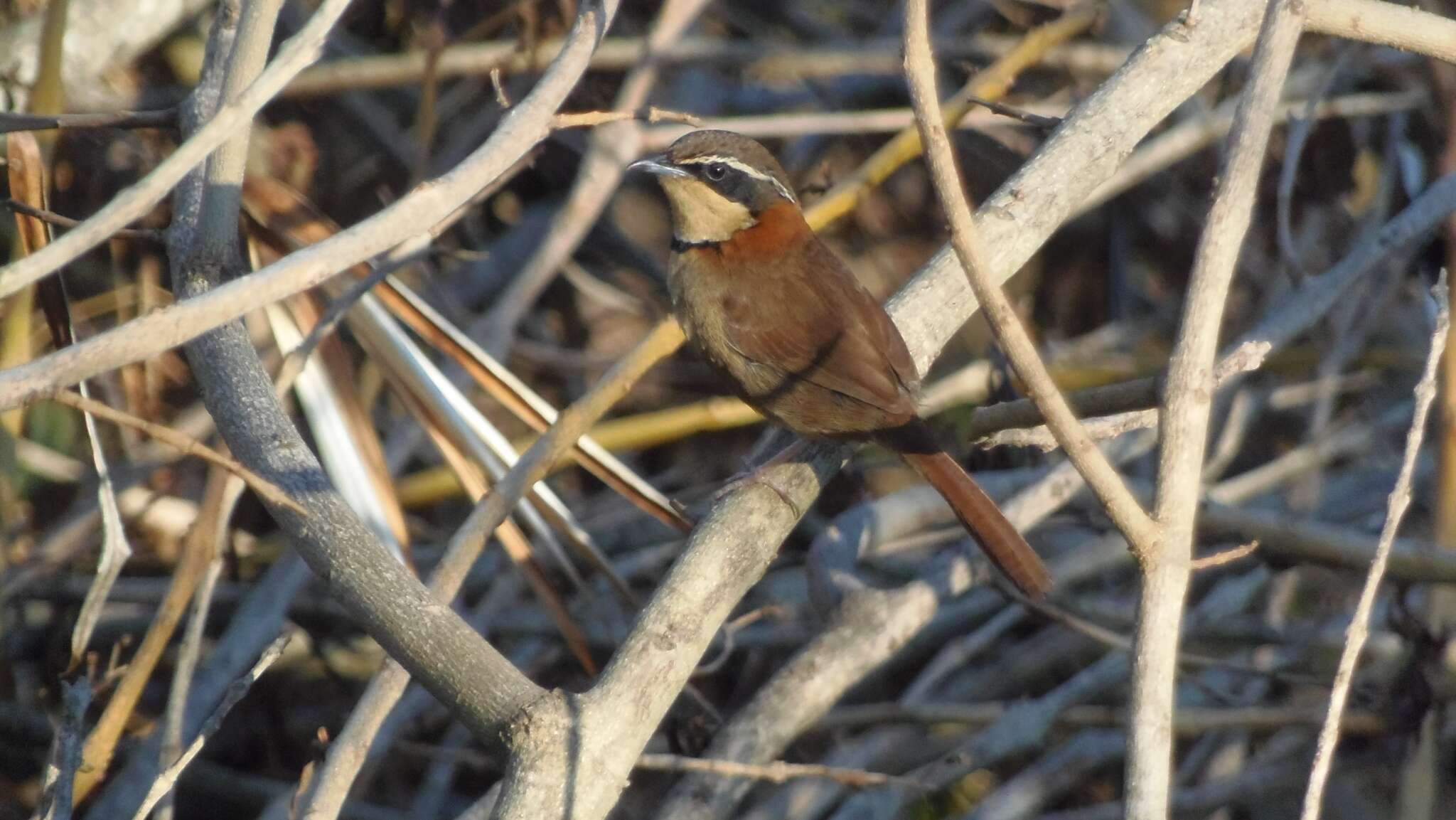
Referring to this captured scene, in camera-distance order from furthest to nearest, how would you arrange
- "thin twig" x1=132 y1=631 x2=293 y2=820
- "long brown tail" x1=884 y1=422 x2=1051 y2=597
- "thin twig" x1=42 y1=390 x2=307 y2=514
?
1. "long brown tail" x1=884 y1=422 x2=1051 y2=597
2. "thin twig" x1=132 y1=631 x2=293 y2=820
3. "thin twig" x1=42 y1=390 x2=307 y2=514

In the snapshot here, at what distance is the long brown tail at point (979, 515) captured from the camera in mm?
3227

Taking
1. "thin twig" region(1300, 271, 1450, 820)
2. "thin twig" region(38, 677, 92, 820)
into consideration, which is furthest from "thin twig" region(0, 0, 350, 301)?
"thin twig" region(1300, 271, 1450, 820)

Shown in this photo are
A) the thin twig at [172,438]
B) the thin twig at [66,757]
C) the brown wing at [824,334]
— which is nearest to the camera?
the thin twig at [172,438]

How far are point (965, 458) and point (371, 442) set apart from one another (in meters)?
1.86

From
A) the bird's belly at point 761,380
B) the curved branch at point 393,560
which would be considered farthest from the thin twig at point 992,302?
the bird's belly at point 761,380

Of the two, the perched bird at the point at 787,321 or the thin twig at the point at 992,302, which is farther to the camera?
the perched bird at the point at 787,321

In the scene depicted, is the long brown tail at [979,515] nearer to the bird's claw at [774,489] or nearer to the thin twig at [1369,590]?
the bird's claw at [774,489]

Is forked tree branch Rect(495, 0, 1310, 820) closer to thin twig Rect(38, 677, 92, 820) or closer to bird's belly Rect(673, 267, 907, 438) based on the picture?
bird's belly Rect(673, 267, 907, 438)

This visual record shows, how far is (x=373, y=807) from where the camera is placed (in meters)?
4.45

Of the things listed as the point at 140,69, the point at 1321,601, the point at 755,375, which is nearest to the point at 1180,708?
the point at 1321,601

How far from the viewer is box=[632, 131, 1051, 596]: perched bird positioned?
3.39 meters

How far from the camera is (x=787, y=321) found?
3814 millimetres

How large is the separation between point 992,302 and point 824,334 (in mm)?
1643

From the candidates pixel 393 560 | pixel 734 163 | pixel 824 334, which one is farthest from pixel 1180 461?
pixel 734 163
